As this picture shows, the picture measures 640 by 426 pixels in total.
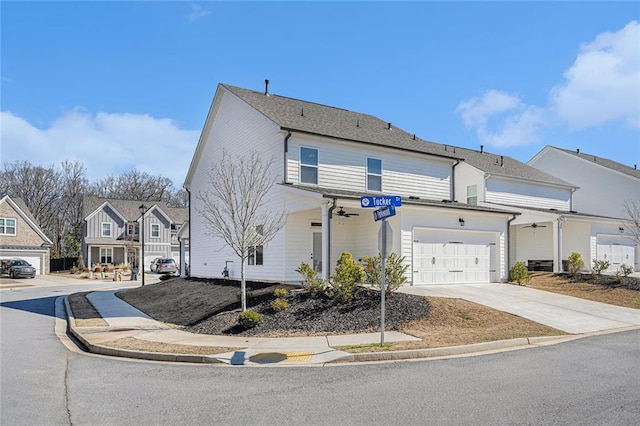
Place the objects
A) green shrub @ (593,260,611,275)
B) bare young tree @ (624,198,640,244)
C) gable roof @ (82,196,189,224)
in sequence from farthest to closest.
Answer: gable roof @ (82,196,189,224)
bare young tree @ (624,198,640,244)
green shrub @ (593,260,611,275)

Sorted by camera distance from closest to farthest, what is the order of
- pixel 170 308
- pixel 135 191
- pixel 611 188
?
pixel 170 308
pixel 611 188
pixel 135 191

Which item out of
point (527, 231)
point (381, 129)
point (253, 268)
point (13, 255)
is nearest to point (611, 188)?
point (527, 231)

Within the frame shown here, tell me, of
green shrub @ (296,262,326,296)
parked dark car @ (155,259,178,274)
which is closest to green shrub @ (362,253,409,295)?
green shrub @ (296,262,326,296)

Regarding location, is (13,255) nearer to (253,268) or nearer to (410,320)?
(253,268)

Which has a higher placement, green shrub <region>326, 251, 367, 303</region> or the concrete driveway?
green shrub <region>326, 251, 367, 303</region>

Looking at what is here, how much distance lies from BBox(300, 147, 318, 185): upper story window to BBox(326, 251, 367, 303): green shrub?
5268mm

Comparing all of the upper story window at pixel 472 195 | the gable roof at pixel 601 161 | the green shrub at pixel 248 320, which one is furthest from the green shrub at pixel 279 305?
the gable roof at pixel 601 161

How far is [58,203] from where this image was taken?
65.9 m

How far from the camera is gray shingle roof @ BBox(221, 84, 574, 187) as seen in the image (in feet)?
63.9

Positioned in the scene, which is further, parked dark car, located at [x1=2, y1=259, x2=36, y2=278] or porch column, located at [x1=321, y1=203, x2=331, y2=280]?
parked dark car, located at [x1=2, y1=259, x2=36, y2=278]

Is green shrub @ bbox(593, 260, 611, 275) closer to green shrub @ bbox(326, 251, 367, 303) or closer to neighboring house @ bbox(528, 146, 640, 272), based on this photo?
neighboring house @ bbox(528, 146, 640, 272)

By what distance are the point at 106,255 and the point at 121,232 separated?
119 inches

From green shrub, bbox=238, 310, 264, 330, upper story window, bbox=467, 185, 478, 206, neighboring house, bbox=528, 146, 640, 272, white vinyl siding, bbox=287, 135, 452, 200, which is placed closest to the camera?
green shrub, bbox=238, 310, 264, 330

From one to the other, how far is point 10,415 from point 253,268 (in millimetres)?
13795
